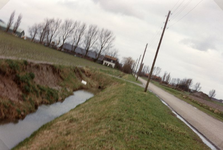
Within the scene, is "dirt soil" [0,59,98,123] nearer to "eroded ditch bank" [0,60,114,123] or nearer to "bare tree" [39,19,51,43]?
"eroded ditch bank" [0,60,114,123]

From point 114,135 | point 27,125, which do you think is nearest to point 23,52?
point 27,125

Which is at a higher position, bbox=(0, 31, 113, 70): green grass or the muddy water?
bbox=(0, 31, 113, 70): green grass

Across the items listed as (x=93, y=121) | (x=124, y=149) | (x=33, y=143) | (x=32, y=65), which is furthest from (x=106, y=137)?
(x=32, y=65)

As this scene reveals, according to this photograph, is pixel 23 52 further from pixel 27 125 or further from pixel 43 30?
pixel 43 30

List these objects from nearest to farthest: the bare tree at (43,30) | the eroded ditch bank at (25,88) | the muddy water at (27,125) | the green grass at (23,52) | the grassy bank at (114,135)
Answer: the grassy bank at (114,135) → the muddy water at (27,125) → the eroded ditch bank at (25,88) → the green grass at (23,52) → the bare tree at (43,30)

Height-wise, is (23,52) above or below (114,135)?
above

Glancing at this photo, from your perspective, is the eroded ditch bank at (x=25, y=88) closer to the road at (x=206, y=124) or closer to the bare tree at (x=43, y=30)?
the road at (x=206, y=124)

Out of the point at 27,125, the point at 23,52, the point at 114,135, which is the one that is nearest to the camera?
the point at 114,135

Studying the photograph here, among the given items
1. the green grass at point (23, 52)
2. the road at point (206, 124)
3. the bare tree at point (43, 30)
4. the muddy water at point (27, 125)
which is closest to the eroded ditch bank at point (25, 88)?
the muddy water at point (27, 125)

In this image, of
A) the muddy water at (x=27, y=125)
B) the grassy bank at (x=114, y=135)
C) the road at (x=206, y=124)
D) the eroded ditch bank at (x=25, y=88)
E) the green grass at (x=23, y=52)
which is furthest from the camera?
the green grass at (x=23, y=52)

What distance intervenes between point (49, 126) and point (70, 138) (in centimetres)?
315

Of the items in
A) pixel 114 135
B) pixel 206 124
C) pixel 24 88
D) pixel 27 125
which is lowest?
pixel 27 125

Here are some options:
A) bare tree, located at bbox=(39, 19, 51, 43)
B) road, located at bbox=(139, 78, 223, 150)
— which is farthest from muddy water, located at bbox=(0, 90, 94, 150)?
bare tree, located at bbox=(39, 19, 51, 43)

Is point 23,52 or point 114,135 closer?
point 114,135
